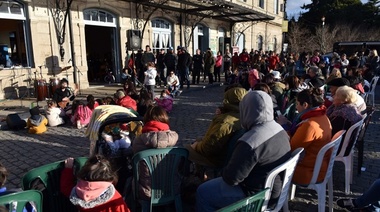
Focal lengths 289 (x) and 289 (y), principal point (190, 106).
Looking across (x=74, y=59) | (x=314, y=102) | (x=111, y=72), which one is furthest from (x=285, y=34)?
(x=314, y=102)

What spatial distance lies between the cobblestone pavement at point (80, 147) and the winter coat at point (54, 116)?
0.18m

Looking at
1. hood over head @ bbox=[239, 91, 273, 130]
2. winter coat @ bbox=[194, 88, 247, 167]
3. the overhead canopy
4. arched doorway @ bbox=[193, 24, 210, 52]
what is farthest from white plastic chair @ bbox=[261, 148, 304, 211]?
arched doorway @ bbox=[193, 24, 210, 52]

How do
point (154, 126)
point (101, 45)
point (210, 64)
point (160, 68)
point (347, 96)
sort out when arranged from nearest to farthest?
point (154, 126)
point (347, 96)
point (160, 68)
point (210, 64)
point (101, 45)

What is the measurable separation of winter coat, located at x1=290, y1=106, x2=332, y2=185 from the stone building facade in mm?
8662

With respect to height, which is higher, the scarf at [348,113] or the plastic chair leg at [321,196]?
the scarf at [348,113]

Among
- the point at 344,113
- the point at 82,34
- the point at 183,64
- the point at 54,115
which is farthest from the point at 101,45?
the point at 344,113

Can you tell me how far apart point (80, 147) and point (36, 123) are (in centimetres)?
167

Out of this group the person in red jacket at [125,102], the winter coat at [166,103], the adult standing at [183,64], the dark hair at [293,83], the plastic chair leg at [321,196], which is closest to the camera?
the plastic chair leg at [321,196]

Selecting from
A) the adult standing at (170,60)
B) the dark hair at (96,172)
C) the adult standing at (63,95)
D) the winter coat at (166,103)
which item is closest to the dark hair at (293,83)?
the winter coat at (166,103)

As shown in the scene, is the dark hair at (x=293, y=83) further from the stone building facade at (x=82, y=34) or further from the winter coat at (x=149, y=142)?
the stone building facade at (x=82, y=34)

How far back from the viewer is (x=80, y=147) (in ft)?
18.3

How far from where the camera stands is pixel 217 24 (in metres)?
19.5

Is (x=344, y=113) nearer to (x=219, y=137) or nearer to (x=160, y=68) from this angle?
(x=219, y=137)

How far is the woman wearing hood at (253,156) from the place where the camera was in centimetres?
231
